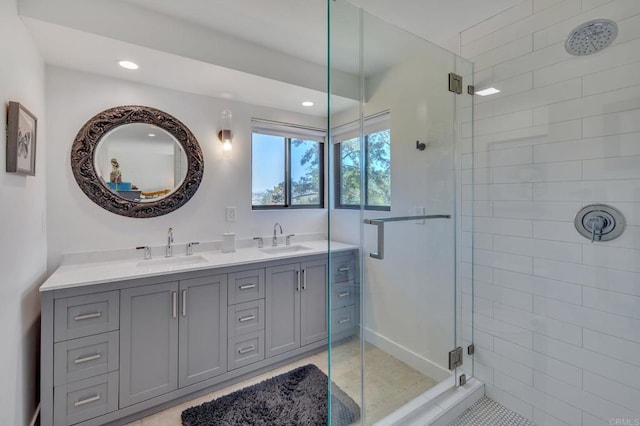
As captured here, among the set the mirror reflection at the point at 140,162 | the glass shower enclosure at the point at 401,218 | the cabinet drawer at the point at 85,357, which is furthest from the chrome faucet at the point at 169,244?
the glass shower enclosure at the point at 401,218

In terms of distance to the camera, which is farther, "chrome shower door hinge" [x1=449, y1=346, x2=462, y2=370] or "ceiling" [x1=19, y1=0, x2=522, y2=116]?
"chrome shower door hinge" [x1=449, y1=346, x2=462, y2=370]

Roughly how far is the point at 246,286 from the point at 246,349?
→ 1.53 ft

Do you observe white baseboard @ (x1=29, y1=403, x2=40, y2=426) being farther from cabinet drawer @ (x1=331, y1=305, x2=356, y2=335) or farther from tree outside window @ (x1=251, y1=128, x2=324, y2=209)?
tree outside window @ (x1=251, y1=128, x2=324, y2=209)

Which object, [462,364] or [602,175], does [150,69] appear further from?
[462,364]

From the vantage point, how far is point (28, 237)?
1547 millimetres

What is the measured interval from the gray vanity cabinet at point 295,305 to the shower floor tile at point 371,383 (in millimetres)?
348

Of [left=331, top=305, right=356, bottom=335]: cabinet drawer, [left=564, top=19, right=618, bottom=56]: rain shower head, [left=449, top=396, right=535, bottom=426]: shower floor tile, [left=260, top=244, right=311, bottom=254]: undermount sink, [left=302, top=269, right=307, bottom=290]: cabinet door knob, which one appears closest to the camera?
[left=564, top=19, right=618, bottom=56]: rain shower head

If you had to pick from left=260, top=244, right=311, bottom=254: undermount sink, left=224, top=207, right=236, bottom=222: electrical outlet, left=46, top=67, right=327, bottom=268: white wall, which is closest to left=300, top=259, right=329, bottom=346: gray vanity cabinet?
left=260, top=244, right=311, bottom=254: undermount sink

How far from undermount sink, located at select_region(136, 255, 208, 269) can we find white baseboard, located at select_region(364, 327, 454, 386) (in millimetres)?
1386

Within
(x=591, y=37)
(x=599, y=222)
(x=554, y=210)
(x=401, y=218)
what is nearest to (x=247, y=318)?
(x=401, y=218)

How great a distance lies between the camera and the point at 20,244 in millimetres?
1427

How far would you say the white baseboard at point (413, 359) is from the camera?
73.8 inches

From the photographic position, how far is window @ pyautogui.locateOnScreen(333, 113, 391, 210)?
5.43 feet

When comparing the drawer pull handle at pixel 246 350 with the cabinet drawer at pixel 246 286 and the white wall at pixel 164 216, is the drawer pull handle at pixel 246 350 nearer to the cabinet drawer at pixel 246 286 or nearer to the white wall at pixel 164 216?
the cabinet drawer at pixel 246 286
